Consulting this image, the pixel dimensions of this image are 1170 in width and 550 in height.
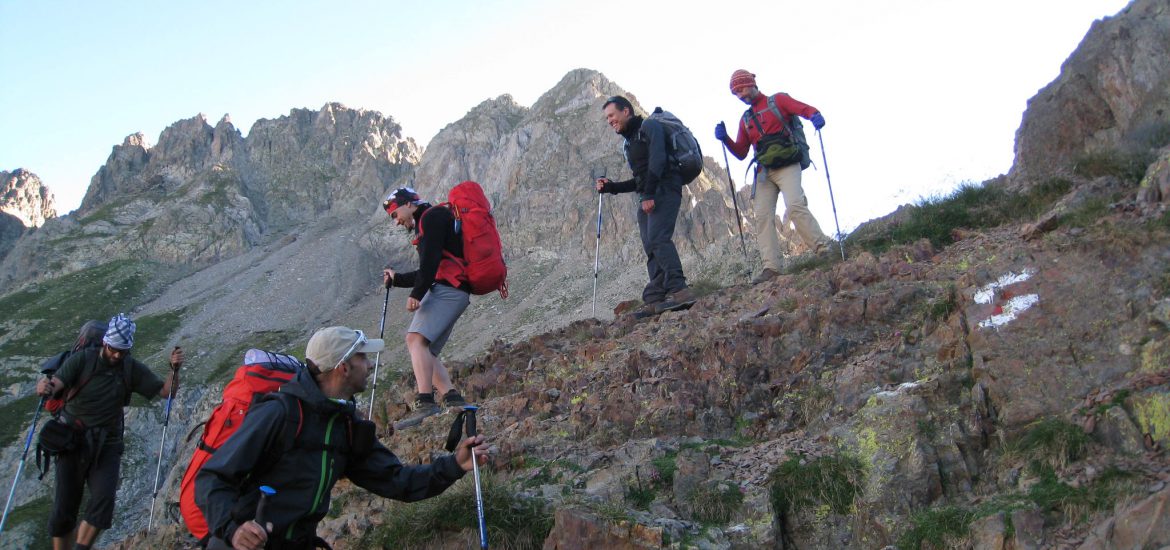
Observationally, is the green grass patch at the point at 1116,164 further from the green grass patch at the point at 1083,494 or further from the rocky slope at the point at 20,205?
the rocky slope at the point at 20,205

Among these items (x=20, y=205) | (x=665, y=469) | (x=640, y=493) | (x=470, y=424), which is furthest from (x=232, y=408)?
(x=20, y=205)

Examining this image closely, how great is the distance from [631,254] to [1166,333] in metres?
45.4

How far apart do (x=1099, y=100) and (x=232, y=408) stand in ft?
44.4

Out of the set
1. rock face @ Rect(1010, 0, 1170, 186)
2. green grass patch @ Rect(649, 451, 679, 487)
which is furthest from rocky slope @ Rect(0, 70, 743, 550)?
green grass patch @ Rect(649, 451, 679, 487)

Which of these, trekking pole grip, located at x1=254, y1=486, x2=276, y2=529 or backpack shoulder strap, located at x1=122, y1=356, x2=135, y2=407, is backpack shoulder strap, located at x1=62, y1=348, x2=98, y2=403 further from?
trekking pole grip, located at x1=254, y1=486, x2=276, y2=529

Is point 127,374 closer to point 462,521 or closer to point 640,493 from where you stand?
point 462,521

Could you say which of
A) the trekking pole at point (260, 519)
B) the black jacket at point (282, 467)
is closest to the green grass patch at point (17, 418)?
the black jacket at point (282, 467)

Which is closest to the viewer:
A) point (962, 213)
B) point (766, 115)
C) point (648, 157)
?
point (962, 213)

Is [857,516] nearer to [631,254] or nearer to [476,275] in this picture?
[476,275]

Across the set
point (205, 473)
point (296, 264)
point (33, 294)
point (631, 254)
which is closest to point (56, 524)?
point (205, 473)

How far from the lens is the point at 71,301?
85.8 meters

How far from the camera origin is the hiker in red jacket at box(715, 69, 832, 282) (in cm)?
1252

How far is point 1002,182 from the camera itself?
39.8ft

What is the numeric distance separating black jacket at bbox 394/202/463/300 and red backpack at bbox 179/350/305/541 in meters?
3.11
